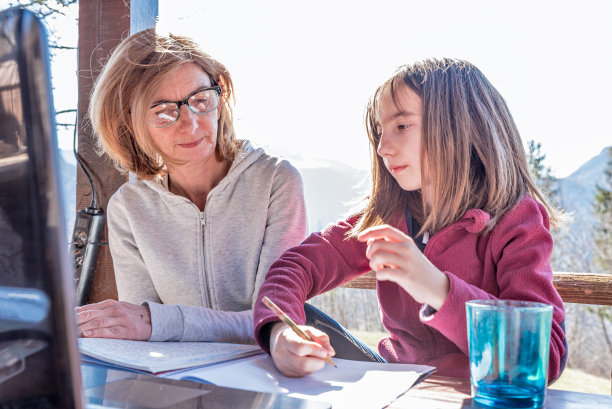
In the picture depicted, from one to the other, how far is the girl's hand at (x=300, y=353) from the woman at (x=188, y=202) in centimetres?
66

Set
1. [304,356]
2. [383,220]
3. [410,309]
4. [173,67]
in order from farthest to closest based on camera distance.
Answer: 1. [173,67]
2. [383,220]
3. [410,309]
4. [304,356]

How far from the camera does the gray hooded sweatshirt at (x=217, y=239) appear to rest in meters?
1.63

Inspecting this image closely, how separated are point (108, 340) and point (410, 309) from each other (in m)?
0.62

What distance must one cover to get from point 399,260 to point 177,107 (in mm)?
994

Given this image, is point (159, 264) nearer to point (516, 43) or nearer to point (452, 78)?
point (452, 78)

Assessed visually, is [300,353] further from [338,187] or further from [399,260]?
[338,187]

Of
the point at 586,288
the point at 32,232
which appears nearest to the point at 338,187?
the point at 586,288

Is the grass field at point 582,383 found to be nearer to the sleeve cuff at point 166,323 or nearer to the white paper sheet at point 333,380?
the sleeve cuff at point 166,323

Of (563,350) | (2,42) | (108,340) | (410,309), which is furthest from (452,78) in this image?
(2,42)

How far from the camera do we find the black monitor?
37 centimetres

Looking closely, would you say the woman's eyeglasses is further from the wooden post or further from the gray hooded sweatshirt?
the wooden post

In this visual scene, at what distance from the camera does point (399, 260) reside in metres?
0.85

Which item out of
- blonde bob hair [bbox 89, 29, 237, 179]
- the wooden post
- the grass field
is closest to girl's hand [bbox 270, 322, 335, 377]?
blonde bob hair [bbox 89, 29, 237, 179]

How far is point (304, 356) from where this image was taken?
832 millimetres
